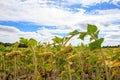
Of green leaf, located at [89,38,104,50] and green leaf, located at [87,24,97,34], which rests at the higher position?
green leaf, located at [87,24,97,34]

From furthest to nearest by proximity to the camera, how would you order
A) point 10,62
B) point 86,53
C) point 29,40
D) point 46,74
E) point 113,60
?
point 10,62 < point 86,53 < point 46,74 < point 29,40 < point 113,60

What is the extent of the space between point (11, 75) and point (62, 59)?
2.83 meters

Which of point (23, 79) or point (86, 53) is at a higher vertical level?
point (86, 53)

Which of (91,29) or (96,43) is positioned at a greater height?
(91,29)

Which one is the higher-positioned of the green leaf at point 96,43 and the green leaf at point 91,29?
the green leaf at point 91,29

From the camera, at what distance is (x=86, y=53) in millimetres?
5672

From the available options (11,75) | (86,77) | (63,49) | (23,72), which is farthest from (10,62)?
(63,49)

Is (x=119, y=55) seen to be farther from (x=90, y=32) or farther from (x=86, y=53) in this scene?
(x=86, y=53)

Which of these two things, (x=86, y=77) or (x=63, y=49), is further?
(x=86, y=77)

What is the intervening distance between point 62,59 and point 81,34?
98 centimetres

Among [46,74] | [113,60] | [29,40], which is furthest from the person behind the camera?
[46,74]

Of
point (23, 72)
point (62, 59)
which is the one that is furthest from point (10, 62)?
point (62, 59)

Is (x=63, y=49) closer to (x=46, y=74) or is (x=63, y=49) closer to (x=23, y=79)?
(x=46, y=74)

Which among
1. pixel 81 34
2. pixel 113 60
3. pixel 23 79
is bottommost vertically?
pixel 23 79
